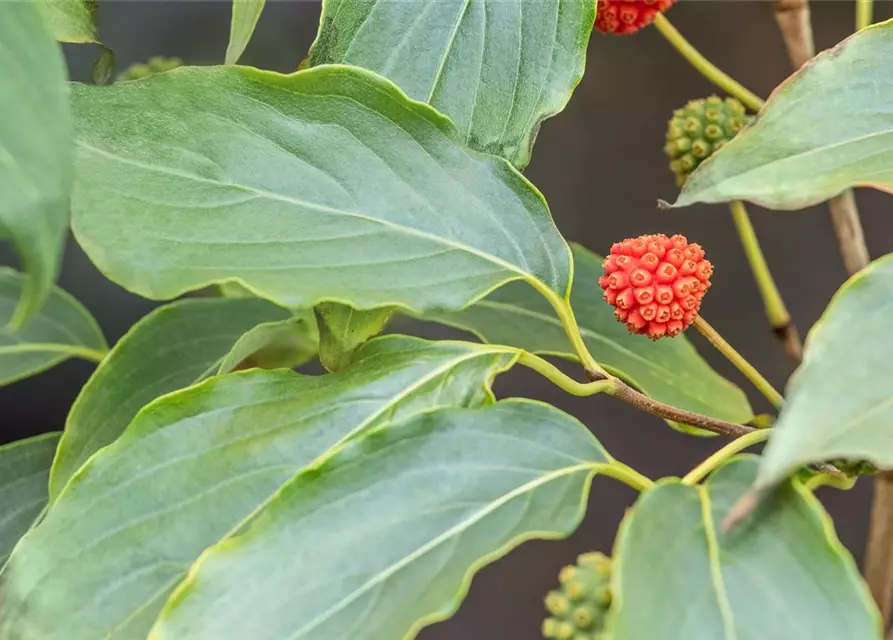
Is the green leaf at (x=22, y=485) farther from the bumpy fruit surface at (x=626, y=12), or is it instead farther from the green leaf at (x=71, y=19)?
the bumpy fruit surface at (x=626, y=12)

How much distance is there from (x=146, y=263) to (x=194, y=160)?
0.05 metres

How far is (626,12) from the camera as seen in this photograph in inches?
17.7

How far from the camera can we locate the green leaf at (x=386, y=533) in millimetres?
295

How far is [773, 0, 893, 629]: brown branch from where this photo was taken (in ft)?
1.59

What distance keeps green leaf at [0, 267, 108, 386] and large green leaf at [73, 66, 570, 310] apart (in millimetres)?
276

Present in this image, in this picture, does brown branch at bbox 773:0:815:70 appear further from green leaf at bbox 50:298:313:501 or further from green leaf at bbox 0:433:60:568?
green leaf at bbox 0:433:60:568

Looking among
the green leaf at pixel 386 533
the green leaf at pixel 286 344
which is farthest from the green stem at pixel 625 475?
the green leaf at pixel 286 344

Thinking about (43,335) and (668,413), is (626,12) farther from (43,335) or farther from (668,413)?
(43,335)

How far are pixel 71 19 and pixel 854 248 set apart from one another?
18.5 inches

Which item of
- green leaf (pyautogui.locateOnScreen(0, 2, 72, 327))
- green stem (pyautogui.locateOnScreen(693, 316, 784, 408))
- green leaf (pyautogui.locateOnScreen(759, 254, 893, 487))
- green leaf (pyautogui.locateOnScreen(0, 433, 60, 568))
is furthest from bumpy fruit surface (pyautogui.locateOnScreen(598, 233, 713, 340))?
green leaf (pyautogui.locateOnScreen(0, 433, 60, 568))

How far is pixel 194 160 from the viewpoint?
13.4 inches

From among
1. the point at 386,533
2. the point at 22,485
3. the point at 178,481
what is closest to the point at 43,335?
the point at 22,485

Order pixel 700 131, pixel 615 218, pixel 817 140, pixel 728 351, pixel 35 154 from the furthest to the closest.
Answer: pixel 615 218
pixel 700 131
pixel 728 351
pixel 817 140
pixel 35 154

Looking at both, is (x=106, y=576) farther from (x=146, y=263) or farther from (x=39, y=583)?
(x=146, y=263)
